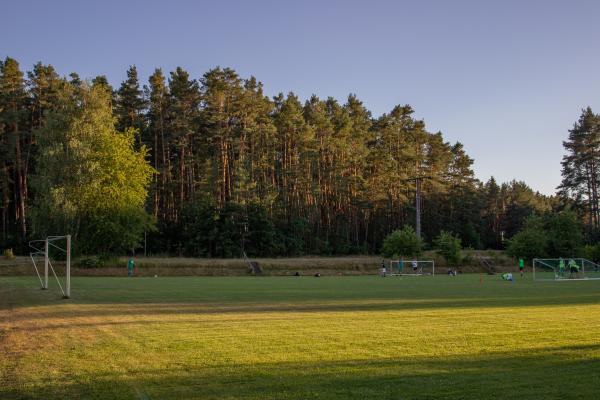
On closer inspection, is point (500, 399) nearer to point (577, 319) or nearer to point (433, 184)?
point (577, 319)

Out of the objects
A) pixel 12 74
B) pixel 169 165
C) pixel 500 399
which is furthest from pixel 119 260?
Result: pixel 500 399

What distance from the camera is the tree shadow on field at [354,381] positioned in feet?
25.0

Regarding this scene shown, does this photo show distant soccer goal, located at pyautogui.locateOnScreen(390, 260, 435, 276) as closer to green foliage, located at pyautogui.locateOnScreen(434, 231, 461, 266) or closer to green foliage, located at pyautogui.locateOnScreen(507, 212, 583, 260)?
green foliage, located at pyautogui.locateOnScreen(434, 231, 461, 266)

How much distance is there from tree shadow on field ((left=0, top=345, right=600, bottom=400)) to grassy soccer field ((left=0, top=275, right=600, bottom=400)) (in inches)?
0.7

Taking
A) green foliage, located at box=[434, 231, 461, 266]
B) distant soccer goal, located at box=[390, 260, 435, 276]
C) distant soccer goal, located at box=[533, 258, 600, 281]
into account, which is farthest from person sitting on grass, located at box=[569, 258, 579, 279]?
green foliage, located at box=[434, 231, 461, 266]

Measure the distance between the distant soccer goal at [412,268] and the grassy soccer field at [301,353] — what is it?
40.5 meters

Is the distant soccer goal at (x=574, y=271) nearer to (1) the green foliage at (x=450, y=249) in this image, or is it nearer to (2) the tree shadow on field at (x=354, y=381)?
(1) the green foliage at (x=450, y=249)

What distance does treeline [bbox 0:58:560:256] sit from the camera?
5403cm

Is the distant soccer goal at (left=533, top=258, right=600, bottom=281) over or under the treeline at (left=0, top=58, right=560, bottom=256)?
under

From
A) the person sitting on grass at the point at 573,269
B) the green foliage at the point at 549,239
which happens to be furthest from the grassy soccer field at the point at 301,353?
the green foliage at the point at 549,239

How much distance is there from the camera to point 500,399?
24.1 ft

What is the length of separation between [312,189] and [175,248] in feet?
71.9

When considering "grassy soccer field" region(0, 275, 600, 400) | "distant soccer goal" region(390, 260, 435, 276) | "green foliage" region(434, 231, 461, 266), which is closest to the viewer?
"grassy soccer field" region(0, 275, 600, 400)

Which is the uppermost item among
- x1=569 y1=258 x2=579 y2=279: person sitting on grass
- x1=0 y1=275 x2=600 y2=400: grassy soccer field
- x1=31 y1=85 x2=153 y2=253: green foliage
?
x1=31 y1=85 x2=153 y2=253: green foliage
